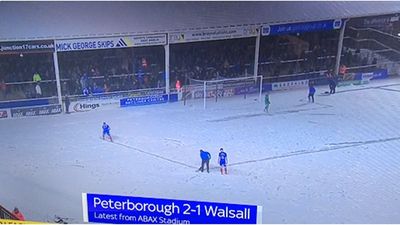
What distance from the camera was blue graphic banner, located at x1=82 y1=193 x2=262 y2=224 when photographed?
129 inches

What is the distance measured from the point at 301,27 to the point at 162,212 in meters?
1.64

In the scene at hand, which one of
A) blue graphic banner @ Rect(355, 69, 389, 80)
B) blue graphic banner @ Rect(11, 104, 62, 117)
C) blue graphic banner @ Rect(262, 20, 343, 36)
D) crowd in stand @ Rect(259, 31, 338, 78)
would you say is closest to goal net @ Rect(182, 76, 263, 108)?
crowd in stand @ Rect(259, 31, 338, 78)

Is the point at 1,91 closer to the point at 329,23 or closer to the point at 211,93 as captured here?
the point at 211,93

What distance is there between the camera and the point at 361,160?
3818 mm

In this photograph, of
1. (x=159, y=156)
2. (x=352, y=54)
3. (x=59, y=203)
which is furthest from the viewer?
(x=352, y=54)

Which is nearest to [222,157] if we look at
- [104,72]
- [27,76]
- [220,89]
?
[220,89]

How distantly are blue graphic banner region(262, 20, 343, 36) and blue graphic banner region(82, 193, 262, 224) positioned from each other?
1.31 meters

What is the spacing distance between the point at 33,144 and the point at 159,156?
32.5 inches

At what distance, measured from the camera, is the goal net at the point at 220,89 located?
4.03 meters

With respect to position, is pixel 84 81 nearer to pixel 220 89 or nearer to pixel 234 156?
pixel 220 89

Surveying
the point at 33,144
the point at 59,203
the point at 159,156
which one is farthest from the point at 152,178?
the point at 33,144

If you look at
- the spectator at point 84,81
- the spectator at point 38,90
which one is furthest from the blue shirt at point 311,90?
the spectator at point 38,90

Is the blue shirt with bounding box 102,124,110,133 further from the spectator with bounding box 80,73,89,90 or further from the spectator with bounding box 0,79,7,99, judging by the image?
the spectator with bounding box 0,79,7,99

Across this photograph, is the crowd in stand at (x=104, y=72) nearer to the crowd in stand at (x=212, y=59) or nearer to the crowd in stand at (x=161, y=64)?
the crowd in stand at (x=161, y=64)
